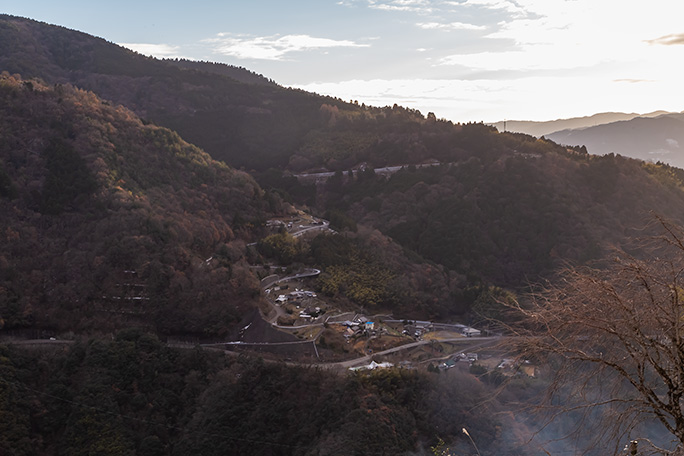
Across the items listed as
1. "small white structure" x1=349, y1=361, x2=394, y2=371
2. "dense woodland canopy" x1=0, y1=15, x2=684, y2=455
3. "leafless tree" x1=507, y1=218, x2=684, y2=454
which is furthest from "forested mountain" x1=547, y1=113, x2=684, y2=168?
"leafless tree" x1=507, y1=218, x2=684, y2=454

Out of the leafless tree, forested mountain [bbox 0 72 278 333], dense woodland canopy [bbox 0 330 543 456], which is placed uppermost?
the leafless tree

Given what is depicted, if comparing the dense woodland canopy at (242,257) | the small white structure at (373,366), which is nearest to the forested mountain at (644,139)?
the dense woodland canopy at (242,257)

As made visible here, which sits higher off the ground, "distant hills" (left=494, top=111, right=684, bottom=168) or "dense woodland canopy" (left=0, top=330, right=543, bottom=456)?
"distant hills" (left=494, top=111, right=684, bottom=168)

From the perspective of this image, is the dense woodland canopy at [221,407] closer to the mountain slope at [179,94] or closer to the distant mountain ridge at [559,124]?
the mountain slope at [179,94]

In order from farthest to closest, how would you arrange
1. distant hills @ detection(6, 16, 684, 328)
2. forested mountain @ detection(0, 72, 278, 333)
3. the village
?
distant hills @ detection(6, 16, 684, 328) → forested mountain @ detection(0, 72, 278, 333) → the village

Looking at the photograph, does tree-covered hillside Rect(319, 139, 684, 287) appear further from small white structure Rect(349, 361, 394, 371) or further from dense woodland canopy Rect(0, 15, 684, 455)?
small white structure Rect(349, 361, 394, 371)

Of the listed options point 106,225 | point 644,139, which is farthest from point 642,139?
point 106,225

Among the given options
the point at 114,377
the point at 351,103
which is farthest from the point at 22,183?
the point at 351,103

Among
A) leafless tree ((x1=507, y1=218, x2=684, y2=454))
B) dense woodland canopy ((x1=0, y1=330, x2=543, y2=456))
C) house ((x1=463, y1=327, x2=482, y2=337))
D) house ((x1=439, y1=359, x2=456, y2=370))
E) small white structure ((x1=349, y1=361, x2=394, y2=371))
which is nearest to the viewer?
leafless tree ((x1=507, y1=218, x2=684, y2=454))
